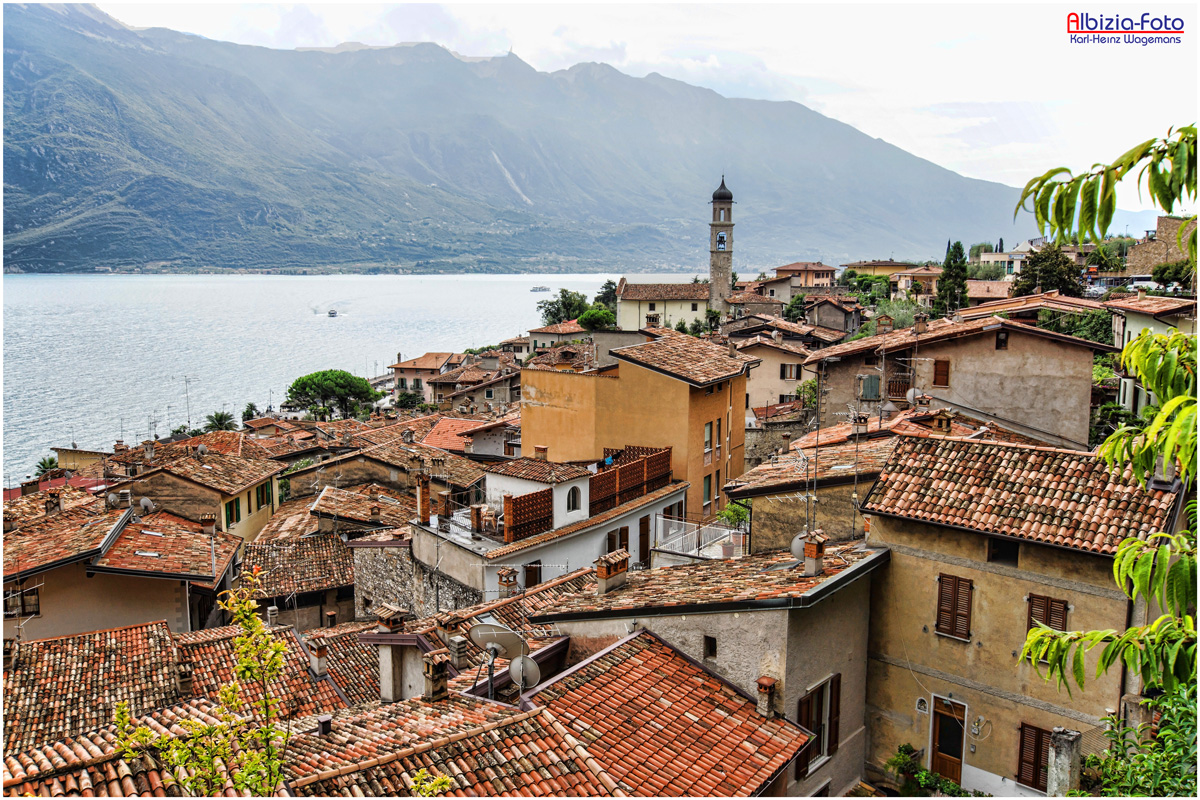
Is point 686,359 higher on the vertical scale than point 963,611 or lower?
higher

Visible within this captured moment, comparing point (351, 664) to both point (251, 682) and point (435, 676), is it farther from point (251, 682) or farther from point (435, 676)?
point (435, 676)

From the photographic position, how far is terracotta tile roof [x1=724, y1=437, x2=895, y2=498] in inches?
580

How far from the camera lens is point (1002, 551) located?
A: 11398 millimetres

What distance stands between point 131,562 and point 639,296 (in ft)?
264

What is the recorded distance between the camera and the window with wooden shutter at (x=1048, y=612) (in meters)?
10.7

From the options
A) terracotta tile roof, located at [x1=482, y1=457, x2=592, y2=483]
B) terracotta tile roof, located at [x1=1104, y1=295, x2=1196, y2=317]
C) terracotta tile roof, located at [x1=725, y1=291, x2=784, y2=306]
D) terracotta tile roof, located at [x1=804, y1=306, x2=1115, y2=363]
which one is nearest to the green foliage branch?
terracotta tile roof, located at [x1=482, y1=457, x2=592, y2=483]

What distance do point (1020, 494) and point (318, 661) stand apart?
12766mm

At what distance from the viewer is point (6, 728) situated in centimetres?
1290

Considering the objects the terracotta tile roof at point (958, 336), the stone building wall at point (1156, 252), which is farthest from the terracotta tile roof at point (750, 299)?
the terracotta tile roof at point (958, 336)

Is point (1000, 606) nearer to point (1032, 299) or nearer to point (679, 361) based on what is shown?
point (679, 361)

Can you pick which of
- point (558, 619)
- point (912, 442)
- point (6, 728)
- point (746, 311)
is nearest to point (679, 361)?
point (912, 442)

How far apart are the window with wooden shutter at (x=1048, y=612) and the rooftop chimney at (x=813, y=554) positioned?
9.33 feet

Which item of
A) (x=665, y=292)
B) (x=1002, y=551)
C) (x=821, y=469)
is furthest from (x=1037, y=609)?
(x=665, y=292)

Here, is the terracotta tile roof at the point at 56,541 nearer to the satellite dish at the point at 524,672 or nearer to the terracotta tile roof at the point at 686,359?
the satellite dish at the point at 524,672
